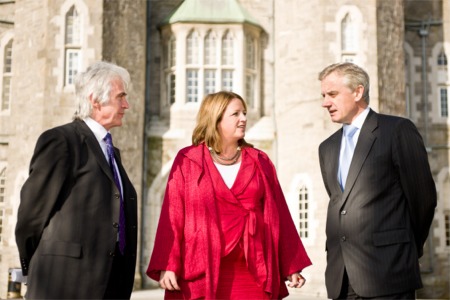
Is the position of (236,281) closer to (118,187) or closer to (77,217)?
(118,187)

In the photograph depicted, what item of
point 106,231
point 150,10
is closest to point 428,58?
point 150,10

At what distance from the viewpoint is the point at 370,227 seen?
395 cm

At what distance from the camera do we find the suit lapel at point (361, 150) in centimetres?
406

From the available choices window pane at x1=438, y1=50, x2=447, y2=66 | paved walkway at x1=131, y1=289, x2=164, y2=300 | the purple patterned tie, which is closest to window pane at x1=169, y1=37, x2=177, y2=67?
paved walkway at x1=131, y1=289, x2=164, y2=300

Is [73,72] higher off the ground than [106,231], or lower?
higher

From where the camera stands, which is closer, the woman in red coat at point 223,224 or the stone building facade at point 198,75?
the woman in red coat at point 223,224

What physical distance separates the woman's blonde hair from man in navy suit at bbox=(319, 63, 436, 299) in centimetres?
70

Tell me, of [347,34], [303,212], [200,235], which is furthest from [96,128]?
[347,34]

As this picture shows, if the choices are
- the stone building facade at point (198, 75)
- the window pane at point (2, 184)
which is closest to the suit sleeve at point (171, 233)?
the stone building facade at point (198, 75)

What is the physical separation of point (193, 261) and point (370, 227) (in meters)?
1.17

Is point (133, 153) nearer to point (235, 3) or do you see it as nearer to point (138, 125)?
point (138, 125)

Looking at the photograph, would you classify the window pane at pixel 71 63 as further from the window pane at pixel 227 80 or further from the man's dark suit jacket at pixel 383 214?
the man's dark suit jacket at pixel 383 214

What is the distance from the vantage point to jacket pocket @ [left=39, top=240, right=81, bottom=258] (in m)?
3.56

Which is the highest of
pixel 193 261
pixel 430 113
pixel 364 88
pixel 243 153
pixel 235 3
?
pixel 235 3
